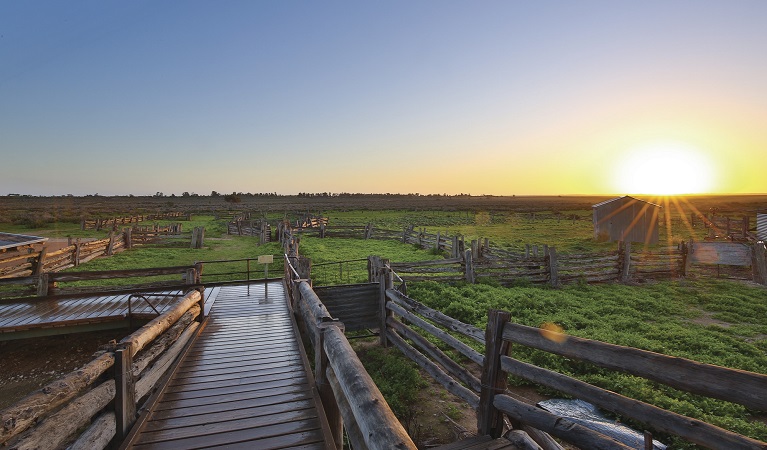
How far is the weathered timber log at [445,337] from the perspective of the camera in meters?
5.90

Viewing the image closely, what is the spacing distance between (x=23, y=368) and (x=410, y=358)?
32.4 feet

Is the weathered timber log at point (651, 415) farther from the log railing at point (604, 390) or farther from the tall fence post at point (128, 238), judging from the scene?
the tall fence post at point (128, 238)

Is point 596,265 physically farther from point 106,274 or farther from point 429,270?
point 106,274

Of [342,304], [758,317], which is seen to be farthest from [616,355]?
[758,317]

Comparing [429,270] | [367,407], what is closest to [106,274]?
[429,270]

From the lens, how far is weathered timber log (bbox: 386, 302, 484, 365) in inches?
232

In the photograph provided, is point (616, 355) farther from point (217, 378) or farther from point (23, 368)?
point (23, 368)

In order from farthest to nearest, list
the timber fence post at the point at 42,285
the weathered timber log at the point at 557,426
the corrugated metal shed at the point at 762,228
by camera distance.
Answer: the corrugated metal shed at the point at 762,228 → the timber fence post at the point at 42,285 → the weathered timber log at the point at 557,426

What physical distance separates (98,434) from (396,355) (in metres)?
7.05

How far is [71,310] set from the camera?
409 inches

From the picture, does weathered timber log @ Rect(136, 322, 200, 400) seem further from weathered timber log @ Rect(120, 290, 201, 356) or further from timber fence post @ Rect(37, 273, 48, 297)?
timber fence post @ Rect(37, 273, 48, 297)

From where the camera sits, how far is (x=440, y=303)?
12391 millimetres

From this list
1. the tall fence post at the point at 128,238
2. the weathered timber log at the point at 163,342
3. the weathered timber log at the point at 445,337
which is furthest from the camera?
the tall fence post at the point at 128,238

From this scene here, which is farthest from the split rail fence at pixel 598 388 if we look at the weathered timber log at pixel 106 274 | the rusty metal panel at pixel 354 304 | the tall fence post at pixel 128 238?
the tall fence post at pixel 128 238
